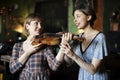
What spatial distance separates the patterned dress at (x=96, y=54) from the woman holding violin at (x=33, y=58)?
0.18 m

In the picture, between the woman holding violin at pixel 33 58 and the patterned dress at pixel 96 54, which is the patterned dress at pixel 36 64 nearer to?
the woman holding violin at pixel 33 58

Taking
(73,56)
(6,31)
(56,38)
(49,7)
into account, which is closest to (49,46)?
(56,38)

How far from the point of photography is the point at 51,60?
5.79 feet

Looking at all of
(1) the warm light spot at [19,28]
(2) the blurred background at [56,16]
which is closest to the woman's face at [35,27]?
(2) the blurred background at [56,16]

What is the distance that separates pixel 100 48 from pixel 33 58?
18.6 inches

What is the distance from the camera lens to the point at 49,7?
689cm

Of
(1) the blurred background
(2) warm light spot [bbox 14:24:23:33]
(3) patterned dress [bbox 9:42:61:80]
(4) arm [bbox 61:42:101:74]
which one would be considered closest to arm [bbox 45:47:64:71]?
(3) patterned dress [bbox 9:42:61:80]

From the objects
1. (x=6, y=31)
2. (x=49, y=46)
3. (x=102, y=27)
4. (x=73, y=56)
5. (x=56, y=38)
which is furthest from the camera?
(x=6, y=31)

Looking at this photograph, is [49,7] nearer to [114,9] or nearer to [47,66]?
[114,9]

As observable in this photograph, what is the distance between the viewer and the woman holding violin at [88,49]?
5.29 ft

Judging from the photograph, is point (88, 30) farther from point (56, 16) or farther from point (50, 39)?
point (56, 16)

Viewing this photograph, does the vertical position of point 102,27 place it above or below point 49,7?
below

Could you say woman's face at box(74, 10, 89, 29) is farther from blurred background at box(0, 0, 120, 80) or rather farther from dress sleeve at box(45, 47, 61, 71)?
blurred background at box(0, 0, 120, 80)

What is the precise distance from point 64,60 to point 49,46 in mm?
150
